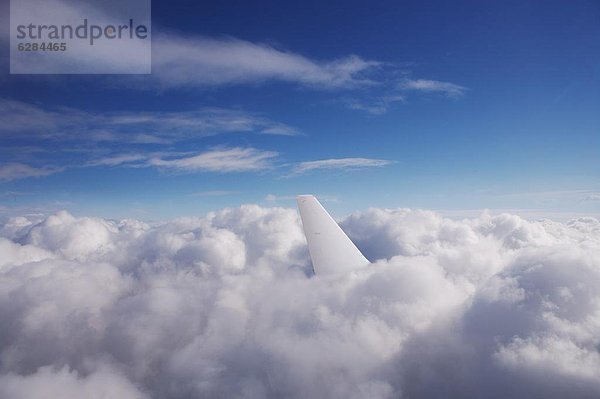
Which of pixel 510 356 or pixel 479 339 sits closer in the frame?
pixel 510 356

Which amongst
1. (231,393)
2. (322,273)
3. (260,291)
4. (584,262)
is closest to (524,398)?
(584,262)

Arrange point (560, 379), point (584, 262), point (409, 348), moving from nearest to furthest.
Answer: point (584, 262), point (560, 379), point (409, 348)

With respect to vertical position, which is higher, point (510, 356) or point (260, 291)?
point (510, 356)

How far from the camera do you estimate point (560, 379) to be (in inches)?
2119

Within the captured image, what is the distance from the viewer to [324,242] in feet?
44.8

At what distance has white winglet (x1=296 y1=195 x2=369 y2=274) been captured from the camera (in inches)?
514

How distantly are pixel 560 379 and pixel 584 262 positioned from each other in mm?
32963

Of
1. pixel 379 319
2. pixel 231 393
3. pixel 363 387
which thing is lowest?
pixel 231 393

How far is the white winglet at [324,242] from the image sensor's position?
1306cm

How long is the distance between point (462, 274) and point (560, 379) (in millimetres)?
79199

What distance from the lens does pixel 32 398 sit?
4552 inches

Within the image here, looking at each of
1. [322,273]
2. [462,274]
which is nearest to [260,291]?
[462,274]

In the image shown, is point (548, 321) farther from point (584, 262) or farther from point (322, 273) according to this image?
point (322, 273)

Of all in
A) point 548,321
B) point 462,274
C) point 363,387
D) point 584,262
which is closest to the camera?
point 584,262
